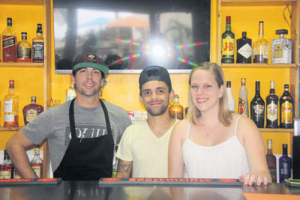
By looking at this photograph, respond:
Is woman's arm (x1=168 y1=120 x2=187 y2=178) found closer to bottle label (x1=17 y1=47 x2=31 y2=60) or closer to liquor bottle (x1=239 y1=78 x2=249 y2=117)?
liquor bottle (x1=239 y1=78 x2=249 y2=117)

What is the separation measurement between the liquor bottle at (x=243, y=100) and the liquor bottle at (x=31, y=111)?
1591 millimetres

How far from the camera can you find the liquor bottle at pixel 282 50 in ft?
9.20

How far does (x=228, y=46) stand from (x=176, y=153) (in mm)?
1419

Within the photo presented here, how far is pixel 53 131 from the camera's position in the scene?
227cm

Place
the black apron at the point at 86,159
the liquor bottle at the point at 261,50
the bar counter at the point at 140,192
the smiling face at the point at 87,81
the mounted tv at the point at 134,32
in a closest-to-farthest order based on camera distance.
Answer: the bar counter at the point at 140,192
the black apron at the point at 86,159
the smiling face at the point at 87,81
the liquor bottle at the point at 261,50
the mounted tv at the point at 134,32

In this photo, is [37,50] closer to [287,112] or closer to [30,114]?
[30,114]

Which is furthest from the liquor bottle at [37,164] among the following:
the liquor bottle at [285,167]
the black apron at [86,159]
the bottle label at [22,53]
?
the liquor bottle at [285,167]

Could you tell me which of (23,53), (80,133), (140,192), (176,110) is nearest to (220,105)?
(140,192)

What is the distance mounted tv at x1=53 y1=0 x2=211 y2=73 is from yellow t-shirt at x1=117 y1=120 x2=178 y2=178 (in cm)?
103

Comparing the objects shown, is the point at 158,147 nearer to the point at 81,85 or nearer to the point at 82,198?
the point at 81,85

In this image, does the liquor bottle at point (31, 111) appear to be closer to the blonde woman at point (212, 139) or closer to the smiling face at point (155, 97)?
the smiling face at point (155, 97)

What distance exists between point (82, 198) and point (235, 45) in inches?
89.7

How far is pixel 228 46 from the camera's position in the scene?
285 cm

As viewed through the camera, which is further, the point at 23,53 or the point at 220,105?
the point at 23,53
